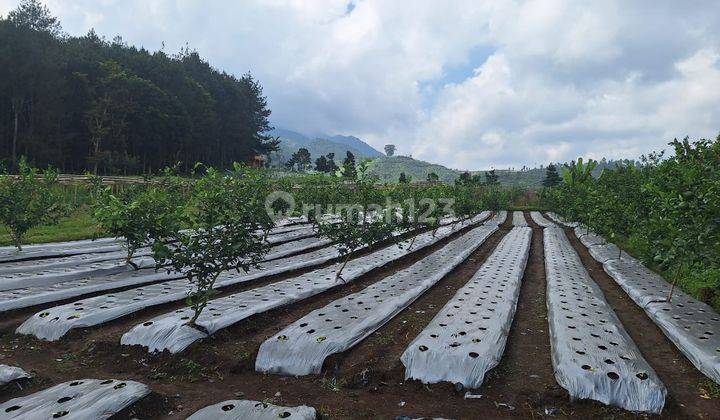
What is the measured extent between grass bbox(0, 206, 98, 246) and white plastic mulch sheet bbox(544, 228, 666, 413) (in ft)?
35.3

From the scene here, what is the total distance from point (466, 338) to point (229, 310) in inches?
129

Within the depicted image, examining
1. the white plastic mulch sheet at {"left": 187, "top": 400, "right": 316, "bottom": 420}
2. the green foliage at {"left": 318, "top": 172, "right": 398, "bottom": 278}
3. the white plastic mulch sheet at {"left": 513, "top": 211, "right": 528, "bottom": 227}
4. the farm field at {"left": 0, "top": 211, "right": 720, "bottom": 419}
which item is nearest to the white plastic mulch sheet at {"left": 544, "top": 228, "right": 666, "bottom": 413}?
the farm field at {"left": 0, "top": 211, "right": 720, "bottom": 419}

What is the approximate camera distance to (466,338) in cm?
484

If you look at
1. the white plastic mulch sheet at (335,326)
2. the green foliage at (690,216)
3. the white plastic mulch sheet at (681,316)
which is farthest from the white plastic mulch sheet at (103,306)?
the green foliage at (690,216)

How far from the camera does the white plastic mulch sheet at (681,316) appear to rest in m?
4.59

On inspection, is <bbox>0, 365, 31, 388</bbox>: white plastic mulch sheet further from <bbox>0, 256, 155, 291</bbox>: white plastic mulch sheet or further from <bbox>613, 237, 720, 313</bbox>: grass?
<bbox>613, 237, 720, 313</bbox>: grass

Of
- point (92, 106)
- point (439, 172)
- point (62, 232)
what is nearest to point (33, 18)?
point (92, 106)

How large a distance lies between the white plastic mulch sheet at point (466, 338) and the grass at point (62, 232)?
30.9ft

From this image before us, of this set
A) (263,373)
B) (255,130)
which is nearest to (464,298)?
(263,373)

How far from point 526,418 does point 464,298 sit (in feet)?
10.4

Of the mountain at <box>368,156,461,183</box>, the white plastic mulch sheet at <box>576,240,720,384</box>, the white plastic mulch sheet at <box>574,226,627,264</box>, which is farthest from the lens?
the mountain at <box>368,156,461,183</box>

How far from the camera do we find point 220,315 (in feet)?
19.0

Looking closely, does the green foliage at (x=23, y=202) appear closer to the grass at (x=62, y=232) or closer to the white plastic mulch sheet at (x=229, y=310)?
the grass at (x=62, y=232)

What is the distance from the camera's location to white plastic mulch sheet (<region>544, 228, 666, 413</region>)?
3730mm
